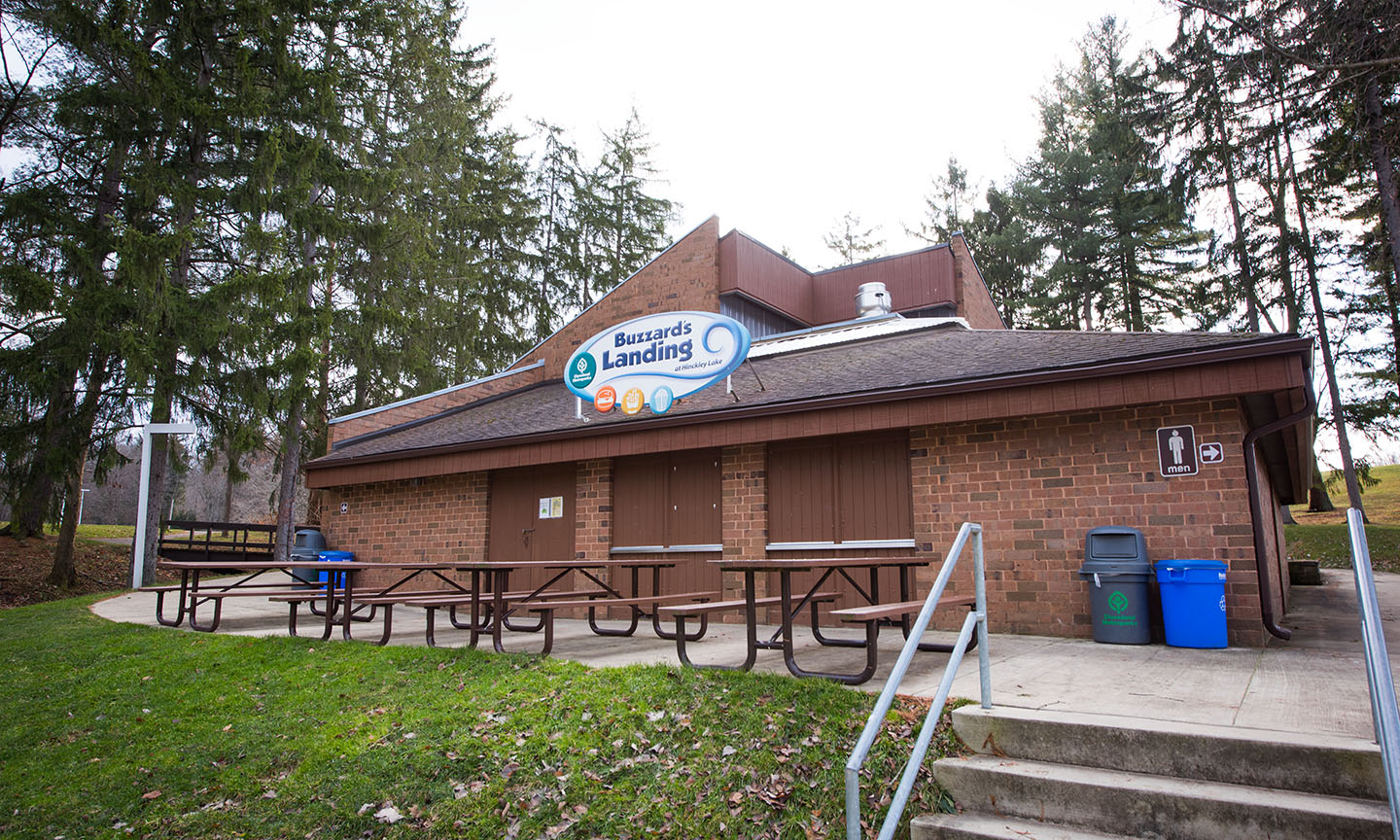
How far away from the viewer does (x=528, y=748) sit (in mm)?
4305

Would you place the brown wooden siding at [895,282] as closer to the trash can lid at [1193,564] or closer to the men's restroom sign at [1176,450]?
the men's restroom sign at [1176,450]

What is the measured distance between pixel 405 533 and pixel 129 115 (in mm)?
9428

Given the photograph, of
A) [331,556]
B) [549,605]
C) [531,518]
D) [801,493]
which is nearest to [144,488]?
[331,556]

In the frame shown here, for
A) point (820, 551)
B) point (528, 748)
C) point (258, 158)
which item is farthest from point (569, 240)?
point (528, 748)

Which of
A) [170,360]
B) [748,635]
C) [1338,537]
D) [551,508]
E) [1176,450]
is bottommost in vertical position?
[748,635]

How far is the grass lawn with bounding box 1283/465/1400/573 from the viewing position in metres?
18.8

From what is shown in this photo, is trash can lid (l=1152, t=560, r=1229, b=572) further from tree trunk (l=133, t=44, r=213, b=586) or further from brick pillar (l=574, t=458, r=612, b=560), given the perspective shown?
tree trunk (l=133, t=44, r=213, b=586)

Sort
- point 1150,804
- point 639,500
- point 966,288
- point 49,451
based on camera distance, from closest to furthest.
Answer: point 1150,804, point 639,500, point 49,451, point 966,288

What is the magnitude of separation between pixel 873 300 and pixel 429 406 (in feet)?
30.4

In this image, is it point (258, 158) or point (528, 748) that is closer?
point (528, 748)

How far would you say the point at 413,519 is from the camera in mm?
12969

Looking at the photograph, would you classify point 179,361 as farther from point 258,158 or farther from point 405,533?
point 405,533

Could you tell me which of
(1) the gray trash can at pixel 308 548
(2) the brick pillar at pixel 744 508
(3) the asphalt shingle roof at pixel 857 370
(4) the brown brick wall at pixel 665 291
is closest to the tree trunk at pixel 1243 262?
(3) the asphalt shingle roof at pixel 857 370

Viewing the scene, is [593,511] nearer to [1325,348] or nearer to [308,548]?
[308,548]
